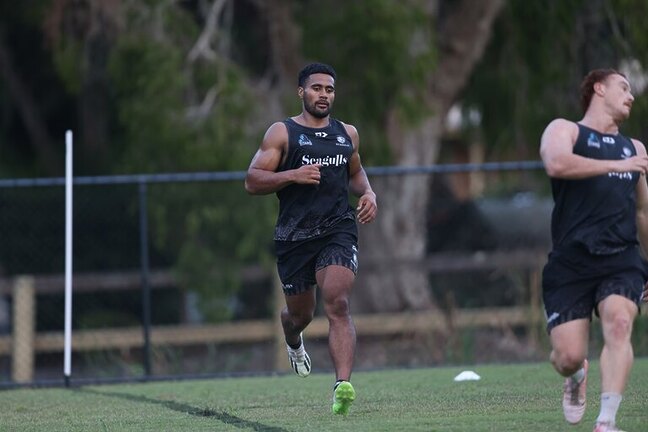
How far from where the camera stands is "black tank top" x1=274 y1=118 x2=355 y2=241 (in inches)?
339

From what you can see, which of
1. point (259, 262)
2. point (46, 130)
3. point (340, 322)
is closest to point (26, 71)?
point (46, 130)

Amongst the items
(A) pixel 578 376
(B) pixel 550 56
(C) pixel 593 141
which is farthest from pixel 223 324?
(C) pixel 593 141

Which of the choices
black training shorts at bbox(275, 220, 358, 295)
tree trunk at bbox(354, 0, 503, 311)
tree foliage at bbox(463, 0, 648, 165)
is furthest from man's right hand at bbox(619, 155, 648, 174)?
tree trunk at bbox(354, 0, 503, 311)

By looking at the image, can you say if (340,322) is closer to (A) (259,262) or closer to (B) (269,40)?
(A) (259,262)

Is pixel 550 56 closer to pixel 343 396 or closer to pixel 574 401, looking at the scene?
pixel 343 396

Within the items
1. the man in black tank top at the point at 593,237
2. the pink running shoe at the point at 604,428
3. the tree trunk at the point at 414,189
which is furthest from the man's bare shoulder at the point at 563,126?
the tree trunk at the point at 414,189

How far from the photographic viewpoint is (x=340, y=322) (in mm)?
8266

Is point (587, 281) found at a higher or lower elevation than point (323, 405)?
higher

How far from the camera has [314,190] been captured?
340 inches

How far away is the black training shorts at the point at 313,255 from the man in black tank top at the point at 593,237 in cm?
178

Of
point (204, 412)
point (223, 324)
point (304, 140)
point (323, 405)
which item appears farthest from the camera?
point (223, 324)

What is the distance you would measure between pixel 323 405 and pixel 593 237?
280cm

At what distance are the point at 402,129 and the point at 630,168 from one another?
1078 cm

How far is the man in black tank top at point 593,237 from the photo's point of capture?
6.70 meters
